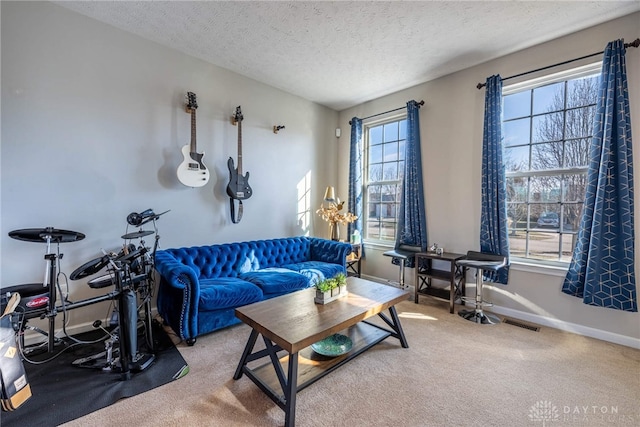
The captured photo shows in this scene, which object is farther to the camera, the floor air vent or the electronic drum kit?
the floor air vent

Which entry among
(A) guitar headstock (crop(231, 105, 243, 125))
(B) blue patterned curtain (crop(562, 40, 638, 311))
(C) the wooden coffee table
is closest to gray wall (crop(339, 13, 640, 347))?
(B) blue patterned curtain (crop(562, 40, 638, 311))

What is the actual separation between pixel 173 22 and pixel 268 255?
8.71 ft

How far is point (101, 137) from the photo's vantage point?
2574 millimetres

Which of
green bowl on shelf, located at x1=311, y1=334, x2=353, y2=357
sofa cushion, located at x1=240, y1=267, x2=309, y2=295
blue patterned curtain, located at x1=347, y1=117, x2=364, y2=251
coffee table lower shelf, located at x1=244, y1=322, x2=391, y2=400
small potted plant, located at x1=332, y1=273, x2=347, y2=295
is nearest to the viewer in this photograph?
A: coffee table lower shelf, located at x1=244, y1=322, x2=391, y2=400

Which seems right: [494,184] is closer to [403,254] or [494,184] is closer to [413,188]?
[413,188]

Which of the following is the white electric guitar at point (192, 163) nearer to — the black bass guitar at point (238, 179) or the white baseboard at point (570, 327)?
the black bass guitar at point (238, 179)

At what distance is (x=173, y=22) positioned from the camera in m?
2.53

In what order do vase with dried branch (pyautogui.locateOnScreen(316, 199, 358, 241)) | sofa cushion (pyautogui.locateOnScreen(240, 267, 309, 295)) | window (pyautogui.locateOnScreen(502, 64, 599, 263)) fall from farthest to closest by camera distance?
vase with dried branch (pyautogui.locateOnScreen(316, 199, 358, 241)), sofa cushion (pyautogui.locateOnScreen(240, 267, 309, 295)), window (pyautogui.locateOnScreen(502, 64, 599, 263))

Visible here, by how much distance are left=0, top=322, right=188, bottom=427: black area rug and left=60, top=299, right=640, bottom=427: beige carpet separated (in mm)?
86

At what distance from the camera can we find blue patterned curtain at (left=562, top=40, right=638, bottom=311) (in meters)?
2.28

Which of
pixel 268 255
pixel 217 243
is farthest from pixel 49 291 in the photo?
pixel 268 255

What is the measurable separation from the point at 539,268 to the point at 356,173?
2.67 m

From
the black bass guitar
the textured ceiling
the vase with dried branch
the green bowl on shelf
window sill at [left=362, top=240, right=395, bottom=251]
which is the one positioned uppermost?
the textured ceiling

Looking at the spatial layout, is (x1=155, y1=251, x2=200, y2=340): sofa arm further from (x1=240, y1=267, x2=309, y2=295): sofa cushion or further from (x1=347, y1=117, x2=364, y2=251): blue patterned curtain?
(x1=347, y1=117, x2=364, y2=251): blue patterned curtain
